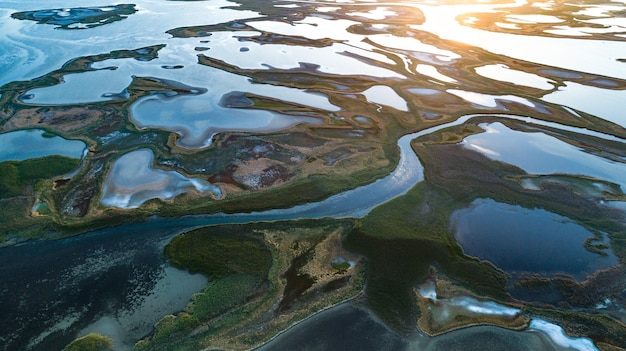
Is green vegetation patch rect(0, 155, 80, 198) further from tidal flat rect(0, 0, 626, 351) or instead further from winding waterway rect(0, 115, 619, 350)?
winding waterway rect(0, 115, 619, 350)

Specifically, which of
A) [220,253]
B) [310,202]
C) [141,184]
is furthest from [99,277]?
[310,202]

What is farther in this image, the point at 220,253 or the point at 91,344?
the point at 220,253

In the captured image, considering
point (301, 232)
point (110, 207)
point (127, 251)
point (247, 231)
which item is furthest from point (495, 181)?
point (110, 207)

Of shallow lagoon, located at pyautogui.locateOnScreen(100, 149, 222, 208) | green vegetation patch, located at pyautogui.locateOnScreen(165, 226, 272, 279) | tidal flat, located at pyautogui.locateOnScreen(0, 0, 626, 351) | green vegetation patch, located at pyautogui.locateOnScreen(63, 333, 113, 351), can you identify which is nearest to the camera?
green vegetation patch, located at pyautogui.locateOnScreen(63, 333, 113, 351)

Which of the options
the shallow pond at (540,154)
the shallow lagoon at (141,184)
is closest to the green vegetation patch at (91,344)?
the shallow lagoon at (141,184)

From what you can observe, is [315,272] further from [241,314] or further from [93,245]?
[93,245]

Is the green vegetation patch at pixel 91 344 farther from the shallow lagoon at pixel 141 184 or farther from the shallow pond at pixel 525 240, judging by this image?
the shallow pond at pixel 525 240

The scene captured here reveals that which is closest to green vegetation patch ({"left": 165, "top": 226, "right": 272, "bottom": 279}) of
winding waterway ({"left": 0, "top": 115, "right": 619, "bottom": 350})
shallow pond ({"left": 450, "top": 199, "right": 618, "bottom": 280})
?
winding waterway ({"left": 0, "top": 115, "right": 619, "bottom": 350})

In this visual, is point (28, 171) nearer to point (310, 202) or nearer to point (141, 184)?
point (141, 184)
